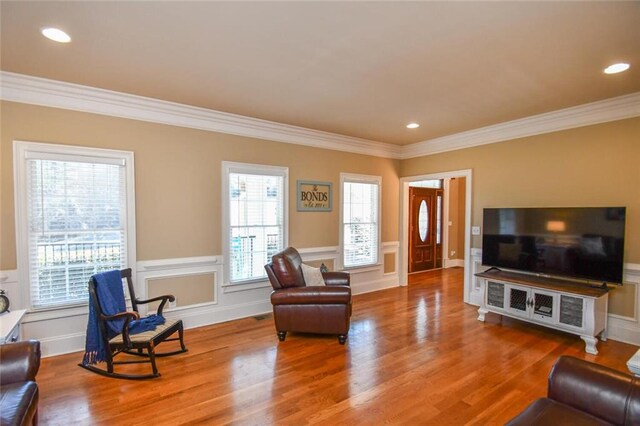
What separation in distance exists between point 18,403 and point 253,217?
3.05 metres

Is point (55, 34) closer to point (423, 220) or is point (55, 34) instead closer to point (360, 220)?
point (360, 220)

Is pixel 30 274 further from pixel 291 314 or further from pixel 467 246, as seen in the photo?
pixel 467 246

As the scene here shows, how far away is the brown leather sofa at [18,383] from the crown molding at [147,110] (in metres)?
2.45

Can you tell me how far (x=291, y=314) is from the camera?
352 cm

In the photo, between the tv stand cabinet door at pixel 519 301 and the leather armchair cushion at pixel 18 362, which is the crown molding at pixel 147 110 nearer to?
the leather armchair cushion at pixel 18 362

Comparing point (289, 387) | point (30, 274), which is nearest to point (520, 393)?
point (289, 387)

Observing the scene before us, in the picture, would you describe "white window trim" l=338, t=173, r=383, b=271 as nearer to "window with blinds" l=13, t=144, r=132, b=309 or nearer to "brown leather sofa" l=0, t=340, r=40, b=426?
"window with blinds" l=13, t=144, r=132, b=309

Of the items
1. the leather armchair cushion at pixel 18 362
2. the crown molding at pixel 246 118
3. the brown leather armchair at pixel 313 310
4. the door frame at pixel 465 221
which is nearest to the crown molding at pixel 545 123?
the crown molding at pixel 246 118

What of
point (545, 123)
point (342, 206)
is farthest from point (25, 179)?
point (545, 123)

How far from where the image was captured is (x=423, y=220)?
7730mm

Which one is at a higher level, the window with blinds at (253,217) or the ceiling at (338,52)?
the ceiling at (338,52)

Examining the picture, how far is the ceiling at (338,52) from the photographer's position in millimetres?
1972

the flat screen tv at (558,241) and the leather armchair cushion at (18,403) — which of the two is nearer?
the leather armchair cushion at (18,403)

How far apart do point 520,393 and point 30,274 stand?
458 centimetres
